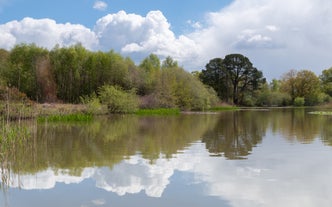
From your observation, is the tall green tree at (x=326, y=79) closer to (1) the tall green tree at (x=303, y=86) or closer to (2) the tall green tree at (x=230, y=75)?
(1) the tall green tree at (x=303, y=86)

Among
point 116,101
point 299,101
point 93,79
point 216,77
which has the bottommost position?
point 116,101

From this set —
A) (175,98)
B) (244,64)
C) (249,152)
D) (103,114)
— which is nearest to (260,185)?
(249,152)

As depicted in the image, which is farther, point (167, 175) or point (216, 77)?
point (216, 77)

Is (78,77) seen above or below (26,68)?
below

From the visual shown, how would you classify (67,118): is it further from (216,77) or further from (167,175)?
(216,77)

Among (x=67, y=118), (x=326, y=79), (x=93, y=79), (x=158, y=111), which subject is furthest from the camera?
(x=326, y=79)

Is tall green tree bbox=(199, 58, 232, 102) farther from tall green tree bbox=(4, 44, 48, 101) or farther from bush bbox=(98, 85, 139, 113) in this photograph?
tall green tree bbox=(4, 44, 48, 101)

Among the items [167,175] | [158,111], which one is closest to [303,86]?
[158,111]

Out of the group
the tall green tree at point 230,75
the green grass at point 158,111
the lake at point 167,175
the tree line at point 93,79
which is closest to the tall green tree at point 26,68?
the tree line at point 93,79

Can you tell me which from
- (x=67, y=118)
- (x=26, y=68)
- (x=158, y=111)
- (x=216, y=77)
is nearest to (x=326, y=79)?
(x=216, y=77)

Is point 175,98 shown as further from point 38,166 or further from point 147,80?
point 38,166

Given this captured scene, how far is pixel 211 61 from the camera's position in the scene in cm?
5566

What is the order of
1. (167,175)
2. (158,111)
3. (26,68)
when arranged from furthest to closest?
(26,68) < (158,111) < (167,175)

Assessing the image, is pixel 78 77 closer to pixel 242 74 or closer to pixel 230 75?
pixel 230 75
